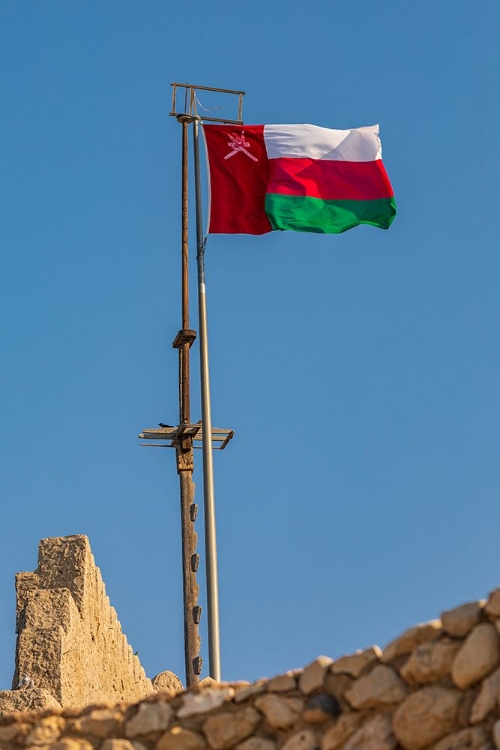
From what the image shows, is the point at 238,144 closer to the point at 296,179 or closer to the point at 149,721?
the point at 296,179

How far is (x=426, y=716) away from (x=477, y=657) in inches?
16.2

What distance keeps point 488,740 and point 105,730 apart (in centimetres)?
241

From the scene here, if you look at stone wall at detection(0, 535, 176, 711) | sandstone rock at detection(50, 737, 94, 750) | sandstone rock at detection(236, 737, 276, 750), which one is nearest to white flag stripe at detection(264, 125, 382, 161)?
stone wall at detection(0, 535, 176, 711)

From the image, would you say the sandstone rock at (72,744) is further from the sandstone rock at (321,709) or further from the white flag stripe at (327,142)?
the white flag stripe at (327,142)

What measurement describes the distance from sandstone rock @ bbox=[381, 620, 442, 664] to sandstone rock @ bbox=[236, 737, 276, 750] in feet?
2.76

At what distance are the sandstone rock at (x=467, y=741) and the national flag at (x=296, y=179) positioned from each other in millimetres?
9174

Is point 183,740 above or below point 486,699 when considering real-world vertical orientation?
above

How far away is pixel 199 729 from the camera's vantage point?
8.16 m

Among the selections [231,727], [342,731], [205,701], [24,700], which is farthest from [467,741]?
[24,700]

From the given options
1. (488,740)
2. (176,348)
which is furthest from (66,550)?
(488,740)

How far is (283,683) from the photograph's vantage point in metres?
8.00

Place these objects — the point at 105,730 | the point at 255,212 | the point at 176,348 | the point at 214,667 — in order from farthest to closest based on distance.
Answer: the point at 176,348
the point at 255,212
the point at 214,667
the point at 105,730

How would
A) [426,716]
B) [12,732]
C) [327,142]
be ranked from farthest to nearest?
[327,142], [12,732], [426,716]

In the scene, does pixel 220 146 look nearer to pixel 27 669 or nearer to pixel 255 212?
pixel 255 212
